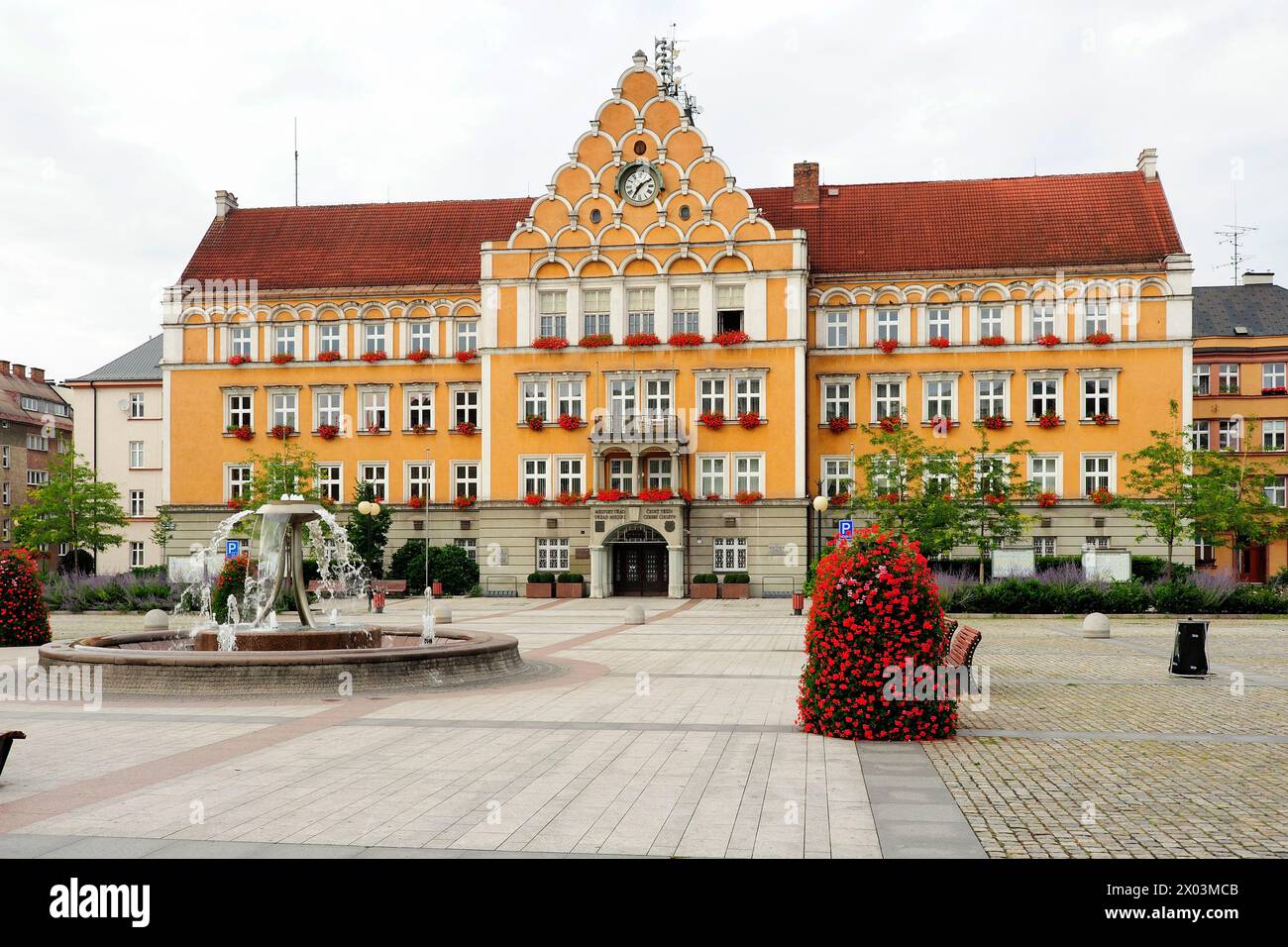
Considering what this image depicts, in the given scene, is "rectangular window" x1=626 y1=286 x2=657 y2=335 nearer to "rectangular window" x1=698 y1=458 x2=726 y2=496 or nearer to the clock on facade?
the clock on facade

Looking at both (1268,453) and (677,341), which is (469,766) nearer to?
(677,341)

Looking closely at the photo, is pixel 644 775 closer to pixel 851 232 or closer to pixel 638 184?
pixel 638 184

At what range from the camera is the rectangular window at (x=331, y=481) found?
54.7 m

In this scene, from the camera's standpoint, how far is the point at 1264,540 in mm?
47906

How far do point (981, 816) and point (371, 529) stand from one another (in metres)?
43.9

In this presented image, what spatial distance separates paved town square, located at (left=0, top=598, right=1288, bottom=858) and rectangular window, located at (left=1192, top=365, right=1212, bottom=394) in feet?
152

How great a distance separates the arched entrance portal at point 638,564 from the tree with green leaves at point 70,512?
86.7 feet

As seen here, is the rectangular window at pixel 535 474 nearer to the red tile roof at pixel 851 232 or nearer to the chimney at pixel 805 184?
the red tile roof at pixel 851 232

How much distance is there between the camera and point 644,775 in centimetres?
1095

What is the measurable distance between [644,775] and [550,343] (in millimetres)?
40824

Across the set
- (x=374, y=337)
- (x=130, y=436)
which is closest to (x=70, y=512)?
(x=130, y=436)

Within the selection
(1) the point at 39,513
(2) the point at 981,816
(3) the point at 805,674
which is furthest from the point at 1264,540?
(1) the point at 39,513

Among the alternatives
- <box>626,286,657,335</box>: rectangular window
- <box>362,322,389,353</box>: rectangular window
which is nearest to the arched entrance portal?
<box>626,286,657,335</box>: rectangular window

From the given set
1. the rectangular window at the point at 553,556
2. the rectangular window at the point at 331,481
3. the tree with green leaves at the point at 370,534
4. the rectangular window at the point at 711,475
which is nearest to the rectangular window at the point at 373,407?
the rectangular window at the point at 331,481
